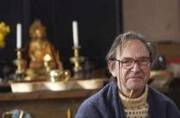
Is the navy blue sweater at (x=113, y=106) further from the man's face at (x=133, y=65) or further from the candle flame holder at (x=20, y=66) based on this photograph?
the candle flame holder at (x=20, y=66)

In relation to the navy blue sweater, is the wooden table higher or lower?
lower

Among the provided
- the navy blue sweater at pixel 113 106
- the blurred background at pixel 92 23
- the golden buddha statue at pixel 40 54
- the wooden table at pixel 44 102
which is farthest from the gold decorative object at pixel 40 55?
the navy blue sweater at pixel 113 106

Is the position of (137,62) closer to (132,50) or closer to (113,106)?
(132,50)

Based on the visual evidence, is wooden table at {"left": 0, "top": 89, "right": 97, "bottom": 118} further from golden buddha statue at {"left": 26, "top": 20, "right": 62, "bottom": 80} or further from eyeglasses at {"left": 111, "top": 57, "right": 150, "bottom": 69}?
eyeglasses at {"left": 111, "top": 57, "right": 150, "bottom": 69}

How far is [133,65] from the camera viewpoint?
6.15 ft

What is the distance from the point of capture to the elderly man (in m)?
1.88

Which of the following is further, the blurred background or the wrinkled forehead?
the blurred background

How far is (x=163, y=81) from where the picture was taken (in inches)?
131

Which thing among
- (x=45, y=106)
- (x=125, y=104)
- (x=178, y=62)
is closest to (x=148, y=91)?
(x=125, y=104)

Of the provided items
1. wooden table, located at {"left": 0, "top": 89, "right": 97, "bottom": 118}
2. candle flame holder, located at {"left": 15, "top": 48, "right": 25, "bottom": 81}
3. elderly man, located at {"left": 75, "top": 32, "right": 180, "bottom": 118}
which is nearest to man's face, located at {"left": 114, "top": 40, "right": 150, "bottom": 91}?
elderly man, located at {"left": 75, "top": 32, "right": 180, "bottom": 118}

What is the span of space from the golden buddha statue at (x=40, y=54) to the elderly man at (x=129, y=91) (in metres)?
1.59

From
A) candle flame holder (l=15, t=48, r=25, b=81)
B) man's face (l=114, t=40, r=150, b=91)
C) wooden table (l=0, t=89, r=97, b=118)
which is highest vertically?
man's face (l=114, t=40, r=150, b=91)

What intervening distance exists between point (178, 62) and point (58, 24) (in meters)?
0.84

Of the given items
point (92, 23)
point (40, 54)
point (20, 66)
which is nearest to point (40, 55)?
point (40, 54)
